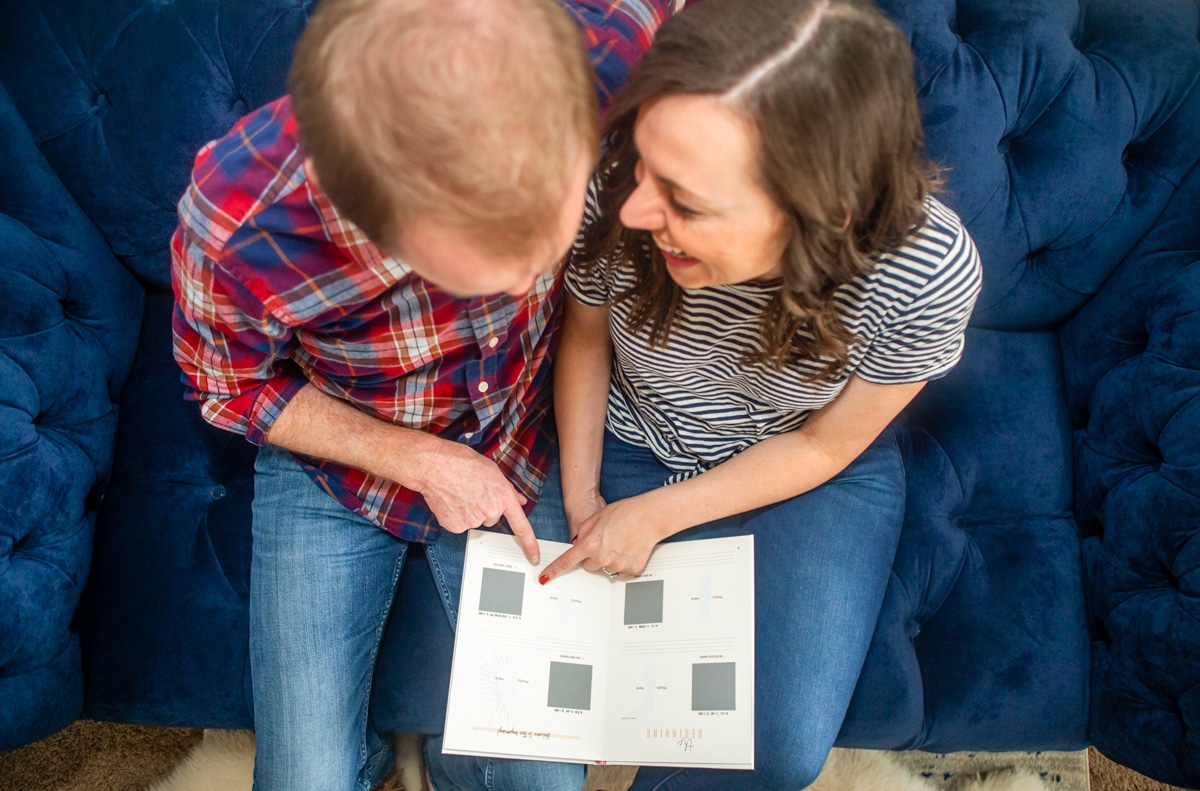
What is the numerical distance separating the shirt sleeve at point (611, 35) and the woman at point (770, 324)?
4.2 inches

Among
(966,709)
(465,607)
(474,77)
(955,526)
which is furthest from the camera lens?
(955,526)

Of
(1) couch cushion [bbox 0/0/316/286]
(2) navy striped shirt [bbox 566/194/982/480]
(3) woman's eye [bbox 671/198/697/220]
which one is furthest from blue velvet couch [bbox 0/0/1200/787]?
(3) woman's eye [bbox 671/198/697/220]

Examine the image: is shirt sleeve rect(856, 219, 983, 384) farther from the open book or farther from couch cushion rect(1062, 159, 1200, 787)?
couch cushion rect(1062, 159, 1200, 787)

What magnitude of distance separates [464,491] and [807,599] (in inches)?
19.0

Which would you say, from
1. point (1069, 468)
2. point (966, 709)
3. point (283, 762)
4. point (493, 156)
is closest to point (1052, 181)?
point (1069, 468)

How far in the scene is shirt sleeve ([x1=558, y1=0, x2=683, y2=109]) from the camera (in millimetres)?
917

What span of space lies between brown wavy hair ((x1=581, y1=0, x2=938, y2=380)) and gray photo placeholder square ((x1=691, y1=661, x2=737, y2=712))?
494mm

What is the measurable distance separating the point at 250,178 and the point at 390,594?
2.07 feet

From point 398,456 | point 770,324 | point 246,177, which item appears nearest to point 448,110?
point 246,177

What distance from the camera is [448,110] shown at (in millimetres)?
617

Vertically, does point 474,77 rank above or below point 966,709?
above

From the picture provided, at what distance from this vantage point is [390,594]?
121 cm

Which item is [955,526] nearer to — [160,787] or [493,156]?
[493,156]

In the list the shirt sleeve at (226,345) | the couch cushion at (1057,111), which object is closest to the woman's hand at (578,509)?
the shirt sleeve at (226,345)
